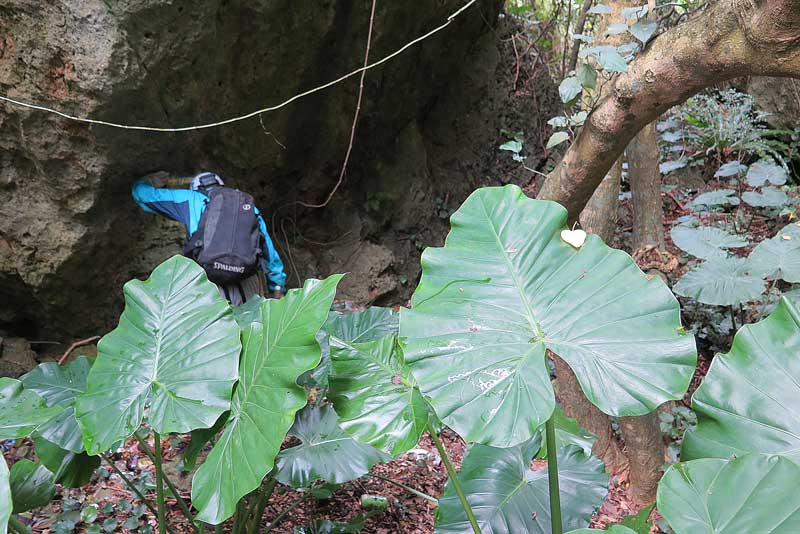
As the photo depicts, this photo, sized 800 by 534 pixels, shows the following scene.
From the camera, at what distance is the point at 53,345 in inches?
138

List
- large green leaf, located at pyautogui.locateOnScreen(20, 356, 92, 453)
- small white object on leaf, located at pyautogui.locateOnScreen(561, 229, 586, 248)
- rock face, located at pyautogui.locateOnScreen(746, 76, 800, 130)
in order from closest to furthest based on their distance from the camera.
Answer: small white object on leaf, located at pyautogui.locateOnScreen(561, 229, 586, 248) < large green leaf, located at pyautogui.locateOnScreen(20, 356, 92, 453) < rock face, located at pyautogui.locateOnScreen(746, 76, 800, 130)

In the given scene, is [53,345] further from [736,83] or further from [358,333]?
[736,83]

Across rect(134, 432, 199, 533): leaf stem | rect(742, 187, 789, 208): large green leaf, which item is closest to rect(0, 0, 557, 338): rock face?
rect(134, 432, 199, 533): leaf stem

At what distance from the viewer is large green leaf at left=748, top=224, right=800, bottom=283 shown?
240 centimetres

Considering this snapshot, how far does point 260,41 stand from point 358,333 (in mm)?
2486

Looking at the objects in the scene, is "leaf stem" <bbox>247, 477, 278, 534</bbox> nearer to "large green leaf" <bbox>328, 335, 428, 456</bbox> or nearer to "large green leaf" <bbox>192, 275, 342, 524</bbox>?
"large green leaf" <bbox>192, 275, 342, 524</bbox>

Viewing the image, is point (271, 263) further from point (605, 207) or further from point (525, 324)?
point (525, 324)

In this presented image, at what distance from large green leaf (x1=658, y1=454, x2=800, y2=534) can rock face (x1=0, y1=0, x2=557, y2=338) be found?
3200 mm

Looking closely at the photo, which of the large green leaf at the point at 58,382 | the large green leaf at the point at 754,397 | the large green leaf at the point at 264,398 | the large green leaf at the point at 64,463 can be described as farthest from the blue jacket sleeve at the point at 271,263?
the large green leaf at the point at 754,397

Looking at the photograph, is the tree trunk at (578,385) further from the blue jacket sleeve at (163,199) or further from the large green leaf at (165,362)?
the blue jacket sleeve at (163,199)

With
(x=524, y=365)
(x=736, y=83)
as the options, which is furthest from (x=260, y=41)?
(x=736, y=83)

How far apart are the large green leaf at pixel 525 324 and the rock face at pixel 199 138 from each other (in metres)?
2.63

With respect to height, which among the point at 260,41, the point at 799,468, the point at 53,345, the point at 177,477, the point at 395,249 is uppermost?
the point at 260,41

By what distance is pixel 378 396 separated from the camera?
1.17m
